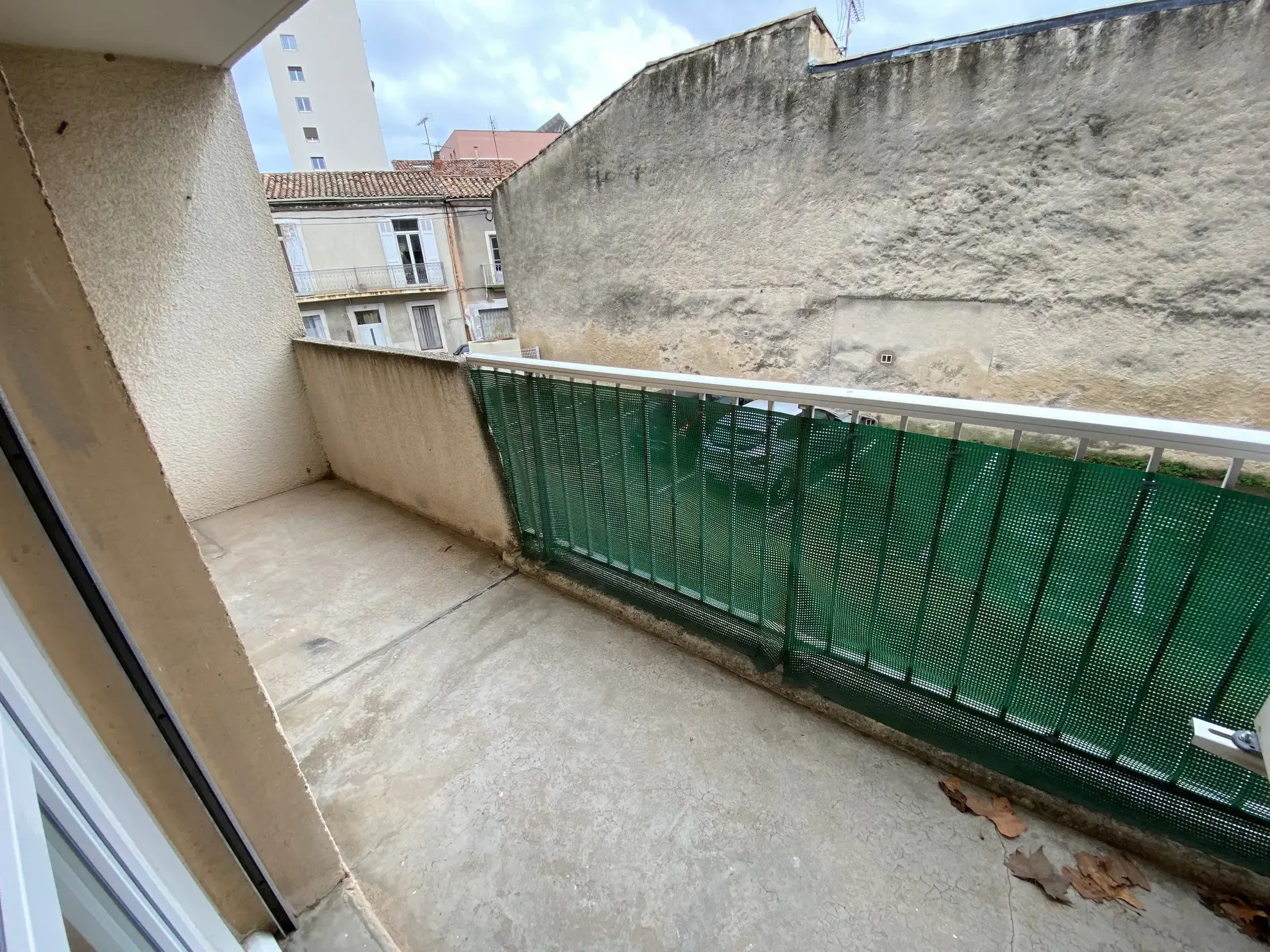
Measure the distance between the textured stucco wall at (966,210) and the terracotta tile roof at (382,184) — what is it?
26.5 feet

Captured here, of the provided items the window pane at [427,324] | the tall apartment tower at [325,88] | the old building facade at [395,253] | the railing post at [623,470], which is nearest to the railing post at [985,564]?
the railing post at [623,470]

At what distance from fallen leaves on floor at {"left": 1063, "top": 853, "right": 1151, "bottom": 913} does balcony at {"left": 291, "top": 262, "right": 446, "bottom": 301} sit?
1877 cm

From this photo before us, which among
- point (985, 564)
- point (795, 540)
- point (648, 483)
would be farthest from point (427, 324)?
point (985, 564)

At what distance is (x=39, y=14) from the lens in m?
2.49

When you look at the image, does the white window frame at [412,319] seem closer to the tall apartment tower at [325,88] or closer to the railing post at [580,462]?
the tall apartment tower at [325,88]

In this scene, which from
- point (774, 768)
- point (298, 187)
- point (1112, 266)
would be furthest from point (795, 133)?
point (298, 187)

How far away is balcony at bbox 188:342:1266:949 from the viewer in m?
1.42

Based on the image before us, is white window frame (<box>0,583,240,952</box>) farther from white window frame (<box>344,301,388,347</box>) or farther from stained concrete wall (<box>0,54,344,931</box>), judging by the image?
white window frame (<box>344,301,388,347</box>)

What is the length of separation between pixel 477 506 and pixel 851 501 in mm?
2358

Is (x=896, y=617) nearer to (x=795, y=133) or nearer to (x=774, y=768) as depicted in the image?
(x=774, y=768)

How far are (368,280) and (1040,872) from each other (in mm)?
19332

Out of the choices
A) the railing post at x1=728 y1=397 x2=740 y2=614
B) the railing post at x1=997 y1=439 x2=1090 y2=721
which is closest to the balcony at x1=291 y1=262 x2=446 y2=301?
the railing post at x1=728 y1=397 x2=740 y2=614

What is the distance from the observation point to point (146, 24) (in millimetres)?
2746

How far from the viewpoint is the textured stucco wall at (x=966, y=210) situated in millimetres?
5156
